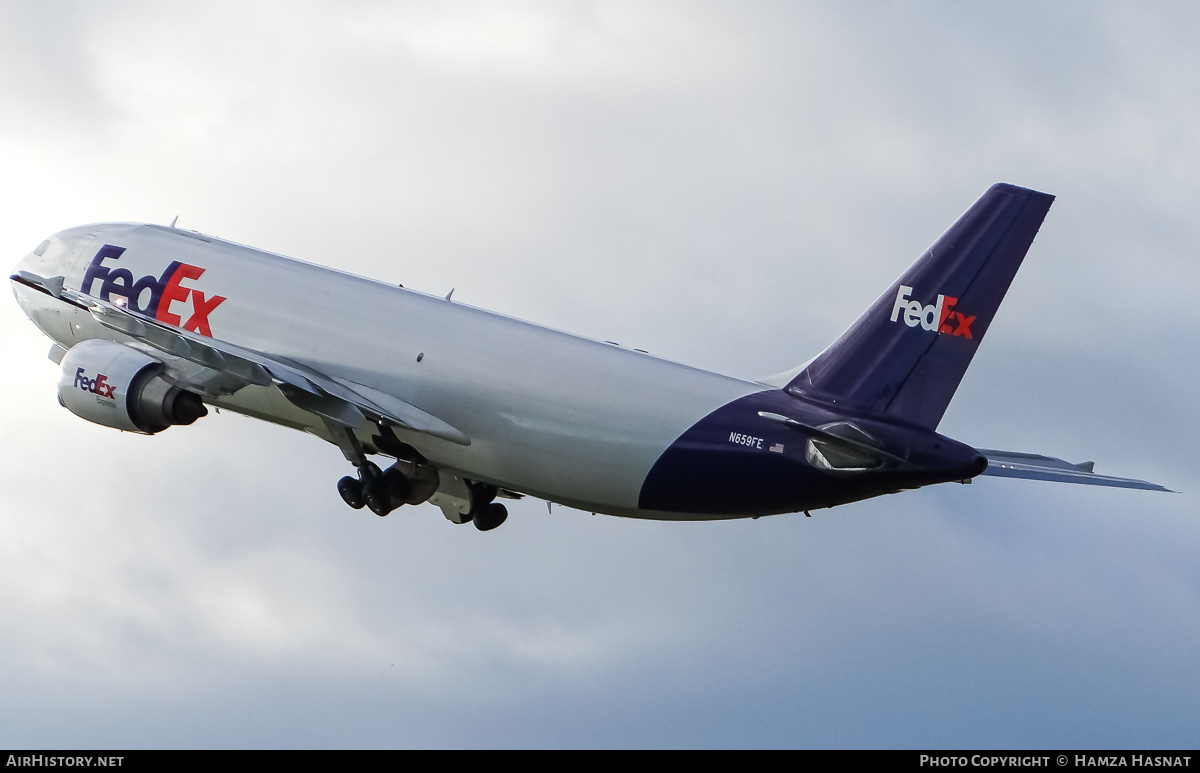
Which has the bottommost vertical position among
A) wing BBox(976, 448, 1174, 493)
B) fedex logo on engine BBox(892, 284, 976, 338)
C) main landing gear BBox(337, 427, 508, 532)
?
wing BBox(976, 448, 1174, 493)

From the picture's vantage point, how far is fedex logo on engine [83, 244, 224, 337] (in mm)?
35281

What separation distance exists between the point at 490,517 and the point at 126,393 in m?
8.18

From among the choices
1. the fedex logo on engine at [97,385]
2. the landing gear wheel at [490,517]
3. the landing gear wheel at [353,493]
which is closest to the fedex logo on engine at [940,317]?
the landing gear wheel at [490,517]

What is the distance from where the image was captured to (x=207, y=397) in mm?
34688

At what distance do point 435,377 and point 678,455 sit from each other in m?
5.64

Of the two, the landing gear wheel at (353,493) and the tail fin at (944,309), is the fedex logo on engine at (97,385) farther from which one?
the tail fin at (944,309)

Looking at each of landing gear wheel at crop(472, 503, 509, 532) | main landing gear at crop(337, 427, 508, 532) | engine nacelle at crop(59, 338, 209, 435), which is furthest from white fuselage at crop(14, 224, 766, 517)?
landing gear wheel at crop(472, 503, 509, 532)

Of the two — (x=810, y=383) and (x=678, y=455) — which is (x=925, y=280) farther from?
(x=678, y=455)

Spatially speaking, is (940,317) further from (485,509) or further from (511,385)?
(485,509)

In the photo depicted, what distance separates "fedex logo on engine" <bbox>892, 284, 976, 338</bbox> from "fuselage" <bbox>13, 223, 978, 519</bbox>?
1877 mm

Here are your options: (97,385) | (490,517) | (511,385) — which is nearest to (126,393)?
(97,385)

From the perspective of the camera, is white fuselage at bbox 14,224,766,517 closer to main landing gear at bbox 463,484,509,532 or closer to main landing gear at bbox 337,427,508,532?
main landing gear at bbox 337,427,508,532

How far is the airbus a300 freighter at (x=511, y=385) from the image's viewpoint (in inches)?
1107

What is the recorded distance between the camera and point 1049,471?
29984 millimetres
